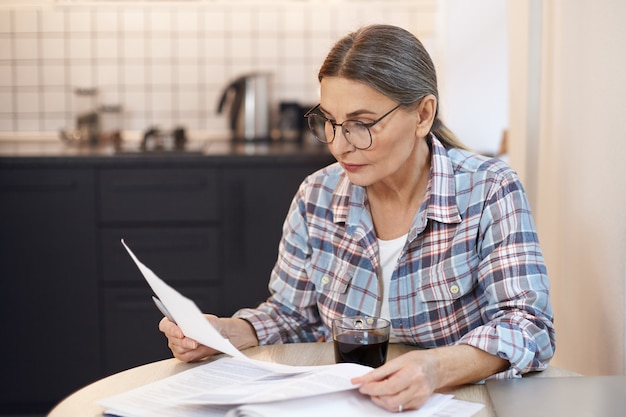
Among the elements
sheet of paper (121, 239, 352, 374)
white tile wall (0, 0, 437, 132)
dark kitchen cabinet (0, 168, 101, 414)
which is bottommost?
dark kitchen cabinet (0, 168, 101, 414)

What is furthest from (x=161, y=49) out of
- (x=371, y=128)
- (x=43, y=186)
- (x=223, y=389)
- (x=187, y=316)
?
(x=223, y=389)

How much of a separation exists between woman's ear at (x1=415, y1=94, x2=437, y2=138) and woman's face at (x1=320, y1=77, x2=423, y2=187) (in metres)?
0.02

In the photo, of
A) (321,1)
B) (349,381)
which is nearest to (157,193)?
(321,1)

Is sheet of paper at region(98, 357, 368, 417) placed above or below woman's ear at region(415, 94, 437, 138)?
below

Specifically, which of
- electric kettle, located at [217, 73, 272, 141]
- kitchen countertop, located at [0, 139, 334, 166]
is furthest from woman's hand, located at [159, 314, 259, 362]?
electric kettle, located at [217, 73, 272, 141]

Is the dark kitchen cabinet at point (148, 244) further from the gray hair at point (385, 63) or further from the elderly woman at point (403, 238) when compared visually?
the gray hair at point (385, 63)

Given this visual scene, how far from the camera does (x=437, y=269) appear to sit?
5.06 feet

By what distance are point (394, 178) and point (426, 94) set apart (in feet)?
0.56

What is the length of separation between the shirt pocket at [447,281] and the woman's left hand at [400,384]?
0.33 metres

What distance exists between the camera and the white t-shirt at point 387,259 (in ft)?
5.28

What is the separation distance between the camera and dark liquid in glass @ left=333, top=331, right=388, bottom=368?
1.28 m

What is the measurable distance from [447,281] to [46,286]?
202 centimetres

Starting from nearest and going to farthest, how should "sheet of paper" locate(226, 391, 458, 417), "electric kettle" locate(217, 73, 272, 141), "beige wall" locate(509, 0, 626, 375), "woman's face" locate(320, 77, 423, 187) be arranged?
1. "sheet of paper" locate(226, 391, 458, 417)
2. "woman's face" locate(320, 77, 423, 187)
3. "beige wall" locate(509, 0, 626, 375)
4. "electric kettle" locate(217, 73, 272, 141)

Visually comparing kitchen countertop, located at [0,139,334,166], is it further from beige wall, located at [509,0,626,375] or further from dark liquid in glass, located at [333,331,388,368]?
dark liquid in glass, located at [333,331,388,368]
